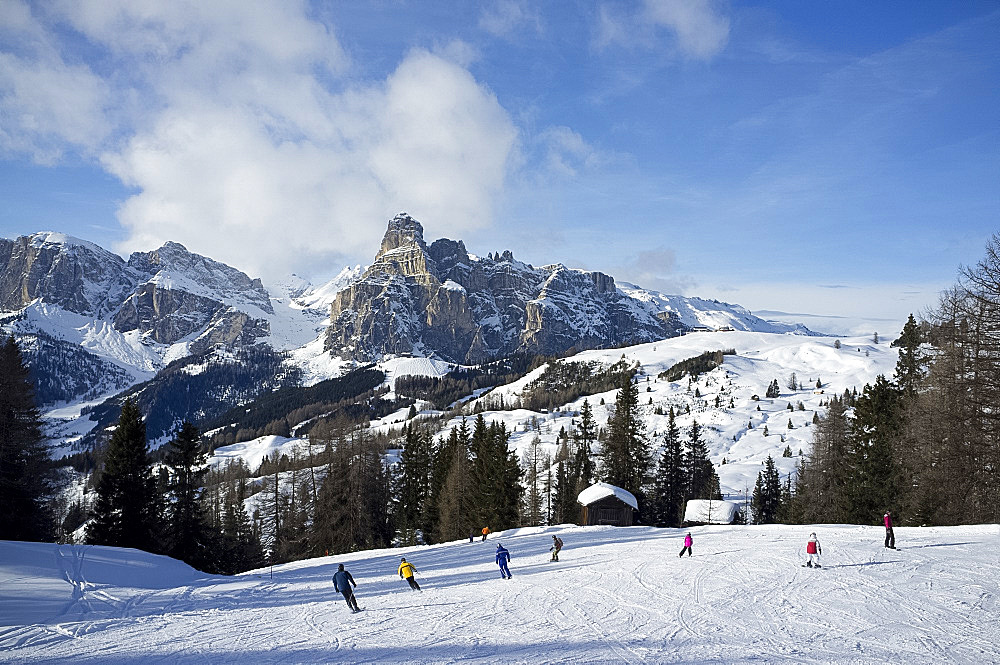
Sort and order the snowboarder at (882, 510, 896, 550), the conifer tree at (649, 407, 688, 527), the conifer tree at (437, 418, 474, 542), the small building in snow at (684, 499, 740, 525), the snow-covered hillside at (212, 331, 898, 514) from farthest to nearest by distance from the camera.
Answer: the snow-covered hillside at (212, 331, 898, 514) < the small building in snow at (684, 499, 740, 525) < the conifer tree at (649, 407, 688, 527) < the conifer tree at (437, 418, 474, 542) < the snowboarder at (882, 510, 896, 550)

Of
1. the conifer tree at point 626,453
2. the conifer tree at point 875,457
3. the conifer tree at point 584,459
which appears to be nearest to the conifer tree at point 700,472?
the conifer tree at point 584,459

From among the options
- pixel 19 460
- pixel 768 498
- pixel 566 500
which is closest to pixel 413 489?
pixel 566 500

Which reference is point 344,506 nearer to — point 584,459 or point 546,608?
point 584,459

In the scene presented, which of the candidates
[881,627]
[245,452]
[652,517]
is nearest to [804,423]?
[652,517]

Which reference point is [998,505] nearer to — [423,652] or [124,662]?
[423,652]

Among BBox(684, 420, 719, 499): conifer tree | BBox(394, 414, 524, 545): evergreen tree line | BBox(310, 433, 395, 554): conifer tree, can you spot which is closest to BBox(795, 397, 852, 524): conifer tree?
BBox(684, 420, 719, 499): conifer tree

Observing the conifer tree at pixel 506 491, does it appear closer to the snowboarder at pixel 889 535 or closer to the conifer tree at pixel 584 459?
the conifer tree at pixel 584 459

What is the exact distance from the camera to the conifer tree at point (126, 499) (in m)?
32.8

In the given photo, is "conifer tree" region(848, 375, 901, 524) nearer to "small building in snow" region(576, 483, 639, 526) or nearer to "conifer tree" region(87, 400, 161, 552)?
"small building in snow" region(576, 483, 639, 526)

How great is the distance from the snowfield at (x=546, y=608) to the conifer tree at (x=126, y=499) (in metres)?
6.39

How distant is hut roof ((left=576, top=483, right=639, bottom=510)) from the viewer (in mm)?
43594

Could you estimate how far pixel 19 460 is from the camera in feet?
100

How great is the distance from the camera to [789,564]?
74.8 feet

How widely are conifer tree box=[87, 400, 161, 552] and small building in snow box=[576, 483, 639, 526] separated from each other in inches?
1142
